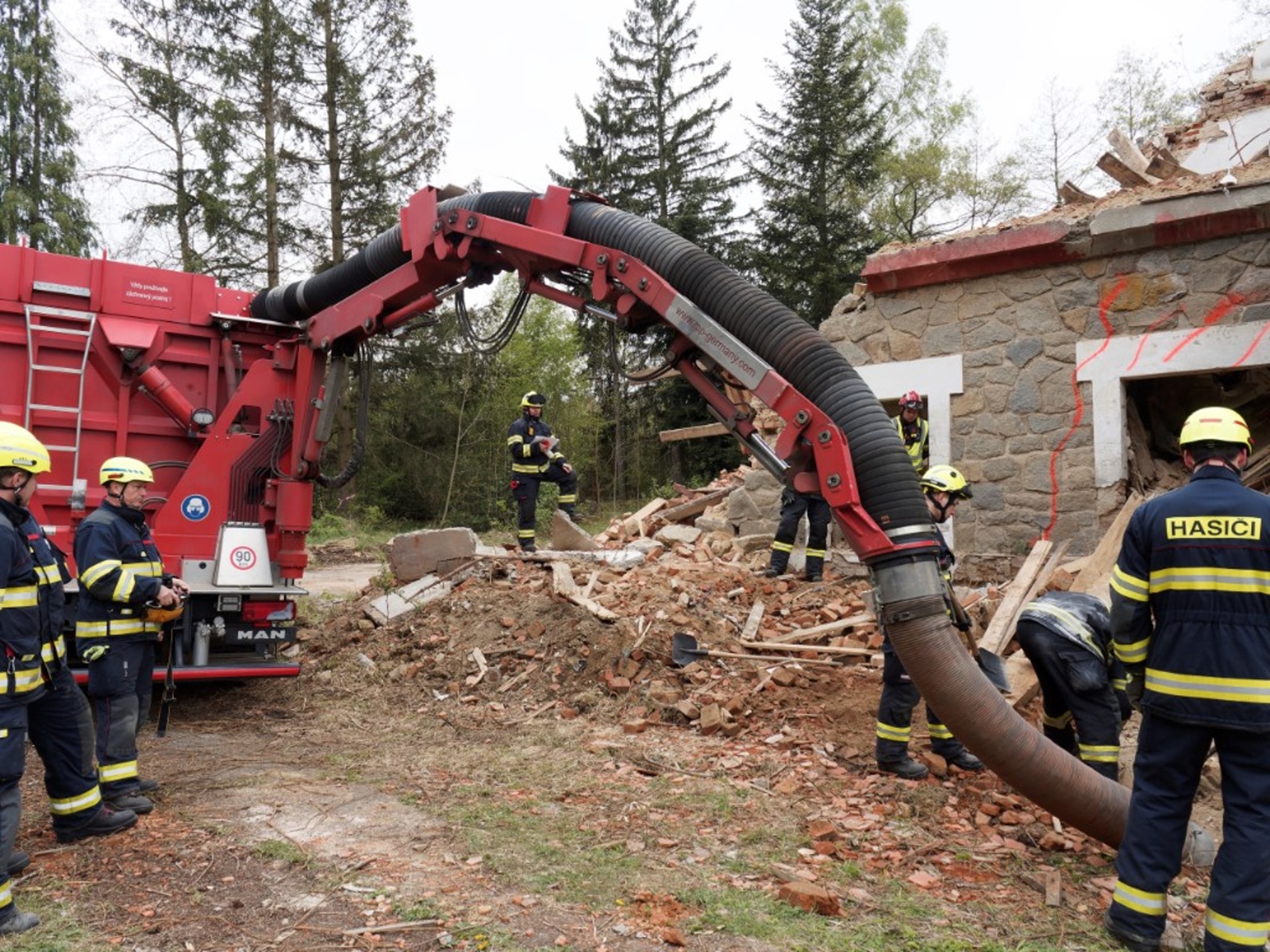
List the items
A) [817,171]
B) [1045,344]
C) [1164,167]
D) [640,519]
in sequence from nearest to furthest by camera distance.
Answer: [1045,344], [1164,167], [640,519], [817,171]

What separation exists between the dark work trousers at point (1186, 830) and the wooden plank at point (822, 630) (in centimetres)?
356

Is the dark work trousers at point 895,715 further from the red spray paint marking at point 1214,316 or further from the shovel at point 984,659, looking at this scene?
the red spray paint marking at point 1214,316

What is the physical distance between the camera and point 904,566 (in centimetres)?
447

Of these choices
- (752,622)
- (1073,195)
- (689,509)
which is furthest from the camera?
(689,509)

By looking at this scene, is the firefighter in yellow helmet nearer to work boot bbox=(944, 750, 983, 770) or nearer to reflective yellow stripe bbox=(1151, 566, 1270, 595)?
work boot bbox=(944, 750, 983, 770)

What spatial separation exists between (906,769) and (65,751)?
4.37 meters

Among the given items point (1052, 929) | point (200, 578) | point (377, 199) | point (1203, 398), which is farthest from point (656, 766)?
point (377, 199)

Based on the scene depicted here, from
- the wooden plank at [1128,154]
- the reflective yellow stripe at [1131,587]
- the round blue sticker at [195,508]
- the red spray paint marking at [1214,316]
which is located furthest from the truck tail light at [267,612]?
the wooden plank at [1128,154]

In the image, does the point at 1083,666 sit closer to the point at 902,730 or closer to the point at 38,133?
the point at 902,730

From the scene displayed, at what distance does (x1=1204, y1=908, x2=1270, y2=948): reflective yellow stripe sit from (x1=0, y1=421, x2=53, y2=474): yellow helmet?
5.14 meters

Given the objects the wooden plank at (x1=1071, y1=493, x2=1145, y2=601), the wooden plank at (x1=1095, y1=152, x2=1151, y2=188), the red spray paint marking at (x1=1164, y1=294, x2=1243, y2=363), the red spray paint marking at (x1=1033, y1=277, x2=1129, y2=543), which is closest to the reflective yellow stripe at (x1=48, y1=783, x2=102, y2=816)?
the wooden plank at (x1=1071, y1=493, x2=1145, y2=601)

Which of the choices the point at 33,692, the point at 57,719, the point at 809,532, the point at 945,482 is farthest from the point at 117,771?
the point at 809,532

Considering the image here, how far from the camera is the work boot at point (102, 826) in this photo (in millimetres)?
4586

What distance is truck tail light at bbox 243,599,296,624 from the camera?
23.4 ft
